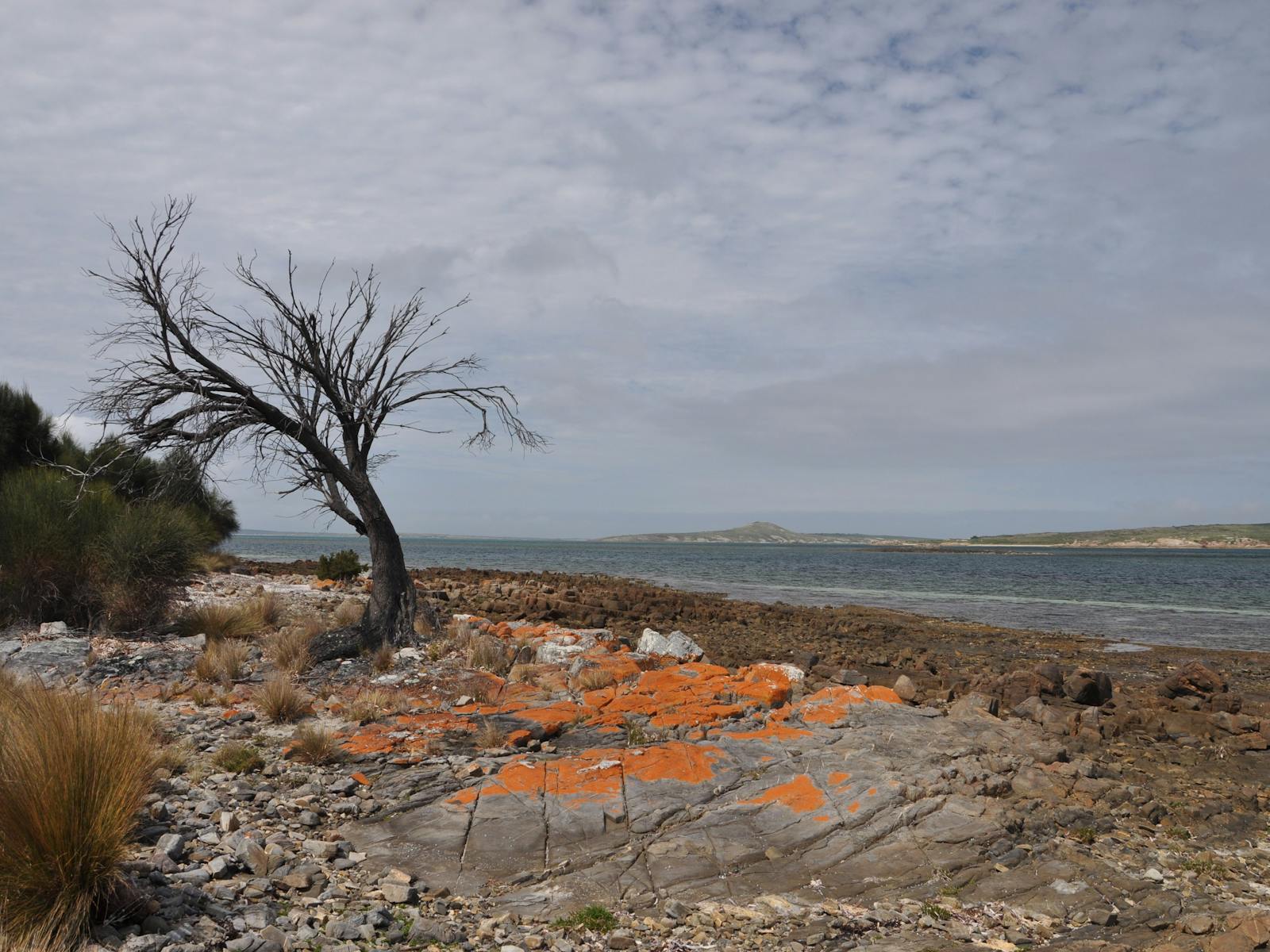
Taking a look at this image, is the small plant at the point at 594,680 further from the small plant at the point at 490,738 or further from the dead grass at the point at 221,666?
the dead grass at the point at 221,666

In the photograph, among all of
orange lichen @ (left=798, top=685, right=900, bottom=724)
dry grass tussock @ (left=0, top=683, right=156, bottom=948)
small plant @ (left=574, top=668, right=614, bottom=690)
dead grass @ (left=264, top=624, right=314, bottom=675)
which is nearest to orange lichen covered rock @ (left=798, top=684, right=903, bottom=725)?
orange lichen @ (left=798, top=685, right=900, bottom=724)

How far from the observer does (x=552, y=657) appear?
1360 centimetres

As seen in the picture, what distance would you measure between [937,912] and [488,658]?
8985 mm

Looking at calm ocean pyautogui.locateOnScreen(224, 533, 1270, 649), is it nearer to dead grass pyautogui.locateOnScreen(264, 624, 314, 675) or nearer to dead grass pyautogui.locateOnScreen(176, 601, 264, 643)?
dead grass pyautogui.locateOnScreen(264, 624, 314, 675)

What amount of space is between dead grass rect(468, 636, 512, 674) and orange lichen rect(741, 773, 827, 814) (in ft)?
21.6

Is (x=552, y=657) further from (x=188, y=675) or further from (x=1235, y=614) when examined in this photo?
(x=1235, y=614)

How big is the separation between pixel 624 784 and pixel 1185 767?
7.56m

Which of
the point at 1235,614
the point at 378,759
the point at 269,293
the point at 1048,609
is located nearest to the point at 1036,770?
the point at 378,759

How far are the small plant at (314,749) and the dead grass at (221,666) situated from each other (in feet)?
12.4

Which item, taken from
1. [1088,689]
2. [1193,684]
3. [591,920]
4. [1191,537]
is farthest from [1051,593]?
[1191,537]

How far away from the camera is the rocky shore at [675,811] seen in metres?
5.38

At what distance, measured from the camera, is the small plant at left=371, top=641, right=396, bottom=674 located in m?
→ 12.8

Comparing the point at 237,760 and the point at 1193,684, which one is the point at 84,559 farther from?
the point at 1193,684

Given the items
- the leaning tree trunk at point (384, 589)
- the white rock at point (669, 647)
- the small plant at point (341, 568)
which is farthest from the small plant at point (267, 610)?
the small plant at point (341, 568)
